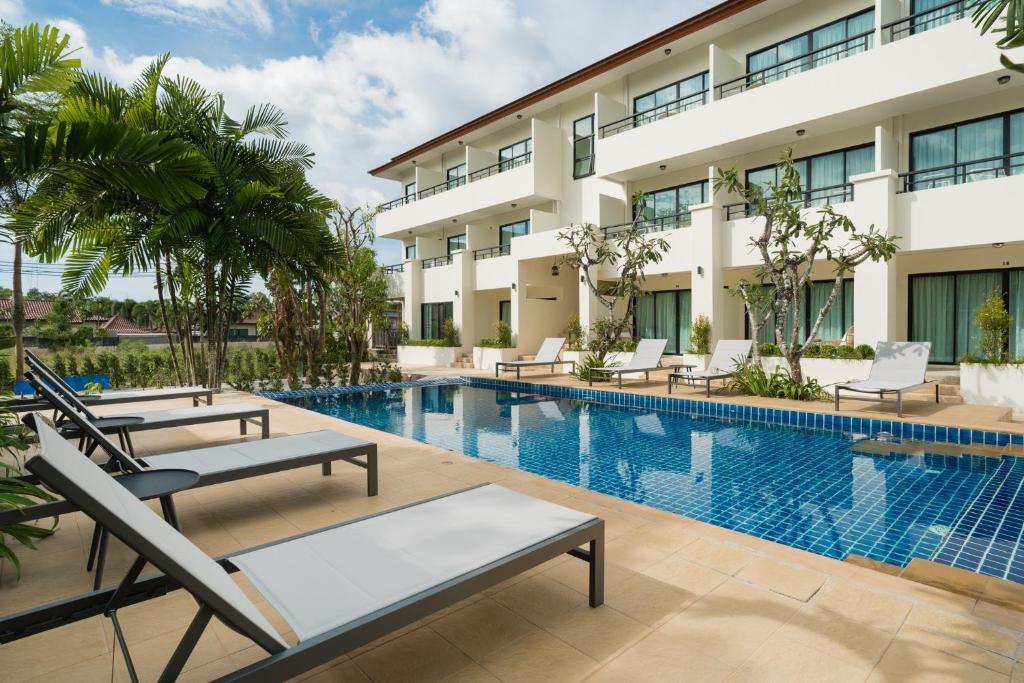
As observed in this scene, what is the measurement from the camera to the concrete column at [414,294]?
2375cm

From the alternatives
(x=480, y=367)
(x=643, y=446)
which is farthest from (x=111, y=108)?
(x=480, y=367)

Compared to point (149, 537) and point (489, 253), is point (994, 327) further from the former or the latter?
point (489, 253)

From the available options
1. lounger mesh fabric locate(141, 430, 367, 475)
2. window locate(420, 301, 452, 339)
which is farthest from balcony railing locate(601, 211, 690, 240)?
lounger mesh fabric locate(141, 430, 367, 475)

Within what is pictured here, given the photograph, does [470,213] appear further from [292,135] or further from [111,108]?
[111,108]

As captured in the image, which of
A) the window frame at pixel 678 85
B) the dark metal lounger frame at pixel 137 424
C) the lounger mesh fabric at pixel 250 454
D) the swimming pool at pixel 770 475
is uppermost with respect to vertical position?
the window frame at pixel 678 85

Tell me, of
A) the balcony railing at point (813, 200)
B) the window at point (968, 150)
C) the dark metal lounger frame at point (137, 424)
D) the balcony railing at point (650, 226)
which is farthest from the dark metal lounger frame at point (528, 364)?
the window at point (968, 150)

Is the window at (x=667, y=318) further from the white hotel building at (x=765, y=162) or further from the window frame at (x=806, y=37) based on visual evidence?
the window frame at (x=806, y=37)

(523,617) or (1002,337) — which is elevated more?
(1002,337)

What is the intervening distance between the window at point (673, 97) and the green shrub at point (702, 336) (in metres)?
6.39

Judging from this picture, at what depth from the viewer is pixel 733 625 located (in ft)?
8.83

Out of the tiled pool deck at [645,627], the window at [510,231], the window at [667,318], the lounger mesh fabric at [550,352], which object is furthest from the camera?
the window at [510,231]

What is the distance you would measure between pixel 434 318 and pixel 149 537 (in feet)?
74.0

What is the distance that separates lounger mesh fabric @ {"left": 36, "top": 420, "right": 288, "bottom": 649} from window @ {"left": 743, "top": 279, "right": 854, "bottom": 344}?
49.2 feet

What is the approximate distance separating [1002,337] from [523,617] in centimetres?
1198
